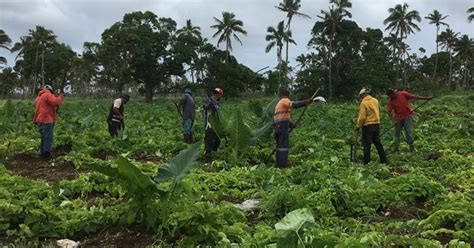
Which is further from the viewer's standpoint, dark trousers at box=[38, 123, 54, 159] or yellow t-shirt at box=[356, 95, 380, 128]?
dark trousers at box=[38, 123, 54, 159]

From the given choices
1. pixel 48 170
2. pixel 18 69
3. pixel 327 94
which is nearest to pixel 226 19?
pixel 327 94

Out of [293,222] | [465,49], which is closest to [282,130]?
[293,222]

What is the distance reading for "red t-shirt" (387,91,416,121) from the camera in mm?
10970

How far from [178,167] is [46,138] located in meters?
6.11

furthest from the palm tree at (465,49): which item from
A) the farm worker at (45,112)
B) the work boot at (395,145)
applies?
the farm worker at (45,112)

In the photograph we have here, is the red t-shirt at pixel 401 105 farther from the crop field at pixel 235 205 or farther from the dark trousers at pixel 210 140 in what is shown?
the dark trousers at pixel 210 140

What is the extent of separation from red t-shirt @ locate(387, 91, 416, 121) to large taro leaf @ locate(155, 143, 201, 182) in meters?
7.41

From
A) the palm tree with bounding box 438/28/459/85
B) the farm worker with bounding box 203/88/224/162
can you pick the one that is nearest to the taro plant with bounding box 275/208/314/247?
the farm worker with bounding box 203/88/224/162

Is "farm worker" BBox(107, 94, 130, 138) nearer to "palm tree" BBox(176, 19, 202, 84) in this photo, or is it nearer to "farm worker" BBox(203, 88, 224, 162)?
"farm worker" BBox(203, 88, 224, 162)

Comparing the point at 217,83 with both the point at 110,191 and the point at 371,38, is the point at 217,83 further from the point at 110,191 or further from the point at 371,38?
the point at 110,191

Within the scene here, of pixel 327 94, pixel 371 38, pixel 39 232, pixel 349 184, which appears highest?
pixel 371 38

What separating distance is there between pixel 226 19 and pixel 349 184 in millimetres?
49587

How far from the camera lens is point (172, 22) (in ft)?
172

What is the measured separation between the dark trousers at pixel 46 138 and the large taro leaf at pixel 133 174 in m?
6.04
